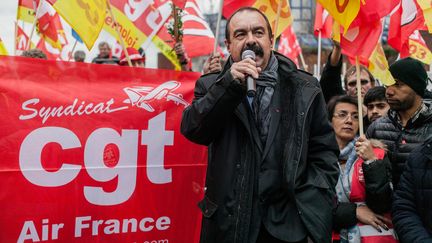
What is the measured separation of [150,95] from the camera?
12.3 ft

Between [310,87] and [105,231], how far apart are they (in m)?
1.50

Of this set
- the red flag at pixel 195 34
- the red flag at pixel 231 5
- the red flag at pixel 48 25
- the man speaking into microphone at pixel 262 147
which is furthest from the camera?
the red flag at pixel 195 34

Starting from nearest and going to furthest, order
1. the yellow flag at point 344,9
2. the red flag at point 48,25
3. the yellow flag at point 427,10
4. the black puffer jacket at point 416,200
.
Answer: the black puffer jacket at point 416,200
the yellow flag at point 344,9
the yellow flag at point 427,10
the red flag at point 48,25

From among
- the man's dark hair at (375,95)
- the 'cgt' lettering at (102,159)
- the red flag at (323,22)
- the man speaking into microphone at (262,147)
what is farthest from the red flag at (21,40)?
the man speaking into microphone at (262,147)

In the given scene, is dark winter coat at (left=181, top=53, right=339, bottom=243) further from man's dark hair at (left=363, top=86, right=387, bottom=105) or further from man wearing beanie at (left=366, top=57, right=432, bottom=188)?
man's dark hair at (left=363, top=86, right=387, bottom=105)

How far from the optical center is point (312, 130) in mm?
2939

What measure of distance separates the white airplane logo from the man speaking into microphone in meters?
0.82

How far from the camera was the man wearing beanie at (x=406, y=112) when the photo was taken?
11.9 feet

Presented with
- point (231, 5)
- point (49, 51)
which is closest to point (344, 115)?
point (231, 5)

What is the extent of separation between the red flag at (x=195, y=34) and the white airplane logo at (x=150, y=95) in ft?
8.44

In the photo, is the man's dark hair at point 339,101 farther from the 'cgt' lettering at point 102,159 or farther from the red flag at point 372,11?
the 'cgt' lettering at point 102,159

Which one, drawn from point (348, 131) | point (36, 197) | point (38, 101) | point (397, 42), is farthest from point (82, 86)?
point (397, 42)

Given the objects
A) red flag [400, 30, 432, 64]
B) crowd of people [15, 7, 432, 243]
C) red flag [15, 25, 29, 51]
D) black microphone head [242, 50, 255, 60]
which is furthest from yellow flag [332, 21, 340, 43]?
red flag [15, 25, 29, 51]

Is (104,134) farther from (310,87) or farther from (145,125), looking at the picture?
(310,87)
